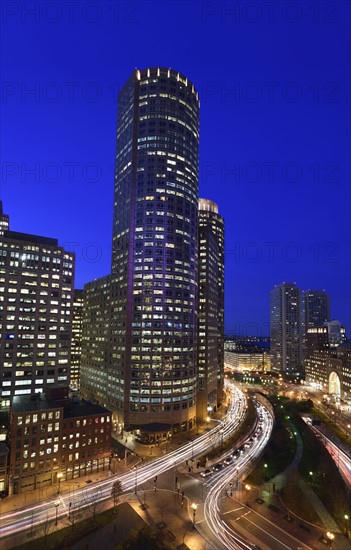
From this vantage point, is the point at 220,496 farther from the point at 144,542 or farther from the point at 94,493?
the point at 94,493

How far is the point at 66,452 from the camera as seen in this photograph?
77.6 m

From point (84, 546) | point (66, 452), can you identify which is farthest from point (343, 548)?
point (66, 452)

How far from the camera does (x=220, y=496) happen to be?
6781cm

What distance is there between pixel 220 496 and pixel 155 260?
75713mm

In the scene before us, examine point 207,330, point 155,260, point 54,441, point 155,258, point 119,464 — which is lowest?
point 119,464

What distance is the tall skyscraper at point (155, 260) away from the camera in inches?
4601

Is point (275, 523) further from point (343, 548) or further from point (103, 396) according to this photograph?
point (103, 396)

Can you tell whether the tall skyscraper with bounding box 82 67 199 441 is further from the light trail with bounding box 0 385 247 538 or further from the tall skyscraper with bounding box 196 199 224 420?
the tall skyscraper with bounding box 196 199 224 420

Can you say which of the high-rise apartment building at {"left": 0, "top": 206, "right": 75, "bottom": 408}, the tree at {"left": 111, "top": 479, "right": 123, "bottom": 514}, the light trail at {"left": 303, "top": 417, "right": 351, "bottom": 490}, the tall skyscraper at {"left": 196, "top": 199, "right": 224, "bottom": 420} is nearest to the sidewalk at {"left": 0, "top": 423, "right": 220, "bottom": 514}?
the tree at {"left": 111, "top": 479, "right": 123, "bottom": 514}

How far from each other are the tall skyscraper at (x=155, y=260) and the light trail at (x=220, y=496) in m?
28.0

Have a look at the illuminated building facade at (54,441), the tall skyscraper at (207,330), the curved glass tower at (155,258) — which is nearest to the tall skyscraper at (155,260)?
the curved glass tower at (155,258)

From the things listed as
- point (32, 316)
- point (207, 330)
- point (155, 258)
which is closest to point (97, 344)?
point (32, 316)

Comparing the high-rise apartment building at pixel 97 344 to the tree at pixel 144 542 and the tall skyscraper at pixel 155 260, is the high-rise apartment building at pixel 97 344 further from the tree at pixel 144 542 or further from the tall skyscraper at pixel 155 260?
the tree at pixel 144 542

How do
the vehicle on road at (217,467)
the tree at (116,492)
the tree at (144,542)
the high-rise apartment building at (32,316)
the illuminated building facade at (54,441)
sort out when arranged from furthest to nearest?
the high-rise apartment building at (32,316) < the vehicle on road at (217,467) < the illuminated building facade at (54,441) < the tree at (116,492) < the tree at (144,542)
